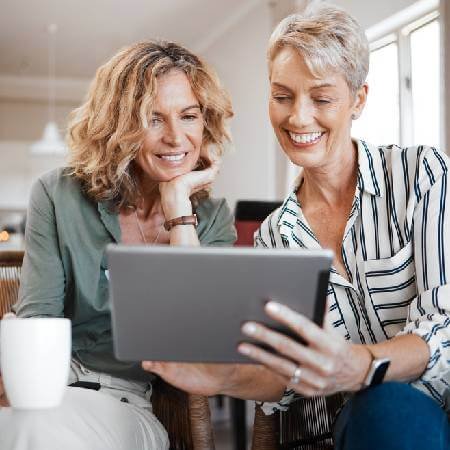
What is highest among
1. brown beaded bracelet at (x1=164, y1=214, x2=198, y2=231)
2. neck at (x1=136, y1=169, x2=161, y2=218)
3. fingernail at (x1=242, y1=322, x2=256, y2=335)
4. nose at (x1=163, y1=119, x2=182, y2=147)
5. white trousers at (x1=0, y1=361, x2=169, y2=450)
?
nose at (x1=163, y1=119, x2=182, y2=147)

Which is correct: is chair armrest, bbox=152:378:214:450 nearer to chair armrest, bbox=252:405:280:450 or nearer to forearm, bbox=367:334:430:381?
chair armrest, bbox=252:405:280:450

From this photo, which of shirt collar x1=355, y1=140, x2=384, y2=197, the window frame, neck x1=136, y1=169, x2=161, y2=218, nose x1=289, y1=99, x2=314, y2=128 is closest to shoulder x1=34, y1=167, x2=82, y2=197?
neck x1=136, y1=169, x2=161, y2=218

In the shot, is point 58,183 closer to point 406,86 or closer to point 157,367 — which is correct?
point 157,367

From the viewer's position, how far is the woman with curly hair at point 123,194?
1549mm

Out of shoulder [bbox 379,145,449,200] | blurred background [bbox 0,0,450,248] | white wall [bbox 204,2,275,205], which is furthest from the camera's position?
white wall [bbox 204,2,275,205]

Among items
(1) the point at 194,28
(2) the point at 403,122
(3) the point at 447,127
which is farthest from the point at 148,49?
(1) the point at 194,28

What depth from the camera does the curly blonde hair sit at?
5.40ft

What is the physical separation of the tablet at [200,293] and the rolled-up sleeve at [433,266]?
322 mm

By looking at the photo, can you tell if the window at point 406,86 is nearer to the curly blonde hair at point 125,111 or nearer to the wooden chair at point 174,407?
the curly blonde hair at point 125,111

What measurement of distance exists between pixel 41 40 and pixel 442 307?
709cm

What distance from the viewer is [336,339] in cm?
98

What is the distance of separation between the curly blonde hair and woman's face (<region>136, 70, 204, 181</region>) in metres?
0.02

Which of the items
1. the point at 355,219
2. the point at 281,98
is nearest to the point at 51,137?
the point at 281,98

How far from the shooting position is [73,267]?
5.14 ft
